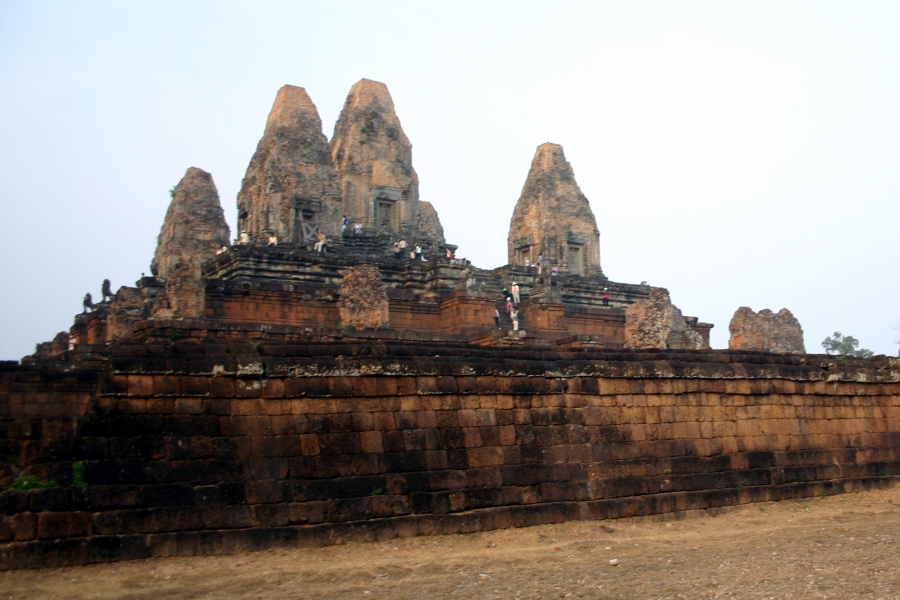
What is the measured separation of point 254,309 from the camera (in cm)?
2194

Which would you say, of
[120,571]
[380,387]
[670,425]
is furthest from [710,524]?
[120,571]

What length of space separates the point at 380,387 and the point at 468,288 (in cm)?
1331

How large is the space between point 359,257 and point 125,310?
22.2 feet

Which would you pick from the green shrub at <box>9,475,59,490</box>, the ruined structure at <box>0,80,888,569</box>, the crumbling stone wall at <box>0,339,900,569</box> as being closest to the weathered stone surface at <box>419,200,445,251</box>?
the ruined structure at <box>0,80,888,569</box>

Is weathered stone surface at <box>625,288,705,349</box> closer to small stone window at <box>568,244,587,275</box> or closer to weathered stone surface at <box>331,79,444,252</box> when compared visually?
weathered stone surface at <box>331,79,444,252</box>

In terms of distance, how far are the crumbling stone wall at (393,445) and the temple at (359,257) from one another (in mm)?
6598

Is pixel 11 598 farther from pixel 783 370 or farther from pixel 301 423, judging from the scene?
pixel 783 370

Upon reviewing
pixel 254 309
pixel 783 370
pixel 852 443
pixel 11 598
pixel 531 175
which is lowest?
pixel 11 598

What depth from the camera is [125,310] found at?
2102 centimetres

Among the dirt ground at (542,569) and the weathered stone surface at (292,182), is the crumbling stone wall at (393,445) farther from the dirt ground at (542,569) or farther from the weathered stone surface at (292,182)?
the weathered stone surface at (292,182)

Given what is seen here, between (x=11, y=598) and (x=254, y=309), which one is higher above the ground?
(x=254, y=309)

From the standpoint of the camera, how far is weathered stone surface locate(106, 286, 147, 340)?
20812 mm

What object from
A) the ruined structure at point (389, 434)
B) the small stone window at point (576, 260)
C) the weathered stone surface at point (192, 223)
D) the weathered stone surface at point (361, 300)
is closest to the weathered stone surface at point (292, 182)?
the weathered stone surface at point (192, 223)

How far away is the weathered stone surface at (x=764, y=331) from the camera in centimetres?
2578
